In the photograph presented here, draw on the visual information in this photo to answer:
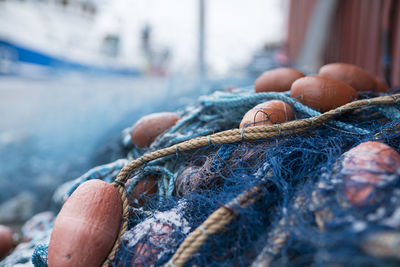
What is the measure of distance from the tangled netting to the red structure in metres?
2.40

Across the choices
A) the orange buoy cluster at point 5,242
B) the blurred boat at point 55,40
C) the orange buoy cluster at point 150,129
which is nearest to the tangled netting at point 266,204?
the orange buoy cluster at point 150,129

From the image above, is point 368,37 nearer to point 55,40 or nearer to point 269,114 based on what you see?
point 269,114

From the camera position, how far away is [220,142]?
3.36ft

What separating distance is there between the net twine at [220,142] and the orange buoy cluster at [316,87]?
0.30ft

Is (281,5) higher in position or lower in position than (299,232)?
higher

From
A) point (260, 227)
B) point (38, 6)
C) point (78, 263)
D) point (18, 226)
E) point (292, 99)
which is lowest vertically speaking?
point (18, 226)

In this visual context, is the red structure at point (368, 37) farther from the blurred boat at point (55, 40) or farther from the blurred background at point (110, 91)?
the blurred boat at point (55, 40)

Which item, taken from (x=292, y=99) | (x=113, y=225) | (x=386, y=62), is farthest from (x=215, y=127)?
(x=386, y=62)

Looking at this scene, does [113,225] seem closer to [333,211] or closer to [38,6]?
[333,211]

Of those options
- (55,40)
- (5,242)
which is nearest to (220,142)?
(5,242)

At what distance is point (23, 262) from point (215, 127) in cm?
100

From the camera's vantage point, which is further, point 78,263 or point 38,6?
point 38,6

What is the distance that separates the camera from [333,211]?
69 cm

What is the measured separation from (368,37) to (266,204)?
3.50 meters
